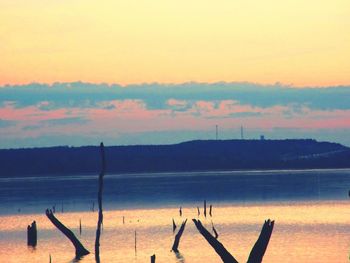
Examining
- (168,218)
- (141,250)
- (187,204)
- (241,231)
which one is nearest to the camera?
(141,250)

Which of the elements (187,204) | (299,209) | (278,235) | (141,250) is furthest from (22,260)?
(187,204)

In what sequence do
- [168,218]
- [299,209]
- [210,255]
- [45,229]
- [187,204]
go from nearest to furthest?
[210,255] < [45,229] < [168,218] < [299,209] < [187,204]

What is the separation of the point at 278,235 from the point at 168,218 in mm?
24672

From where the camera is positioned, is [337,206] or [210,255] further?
[337,206]

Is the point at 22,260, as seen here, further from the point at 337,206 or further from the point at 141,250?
the point at 337,206

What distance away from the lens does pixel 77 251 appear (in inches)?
2125

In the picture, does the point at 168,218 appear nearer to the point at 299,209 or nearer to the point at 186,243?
the point at 299,209

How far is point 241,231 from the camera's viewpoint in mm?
71625

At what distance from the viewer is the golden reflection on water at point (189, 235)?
176 ft

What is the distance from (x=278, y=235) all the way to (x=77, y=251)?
17.5 metres

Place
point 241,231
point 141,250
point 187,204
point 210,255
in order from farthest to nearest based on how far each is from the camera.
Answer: point 187,204 < point 241,231 < point 141,250 < point 210,255

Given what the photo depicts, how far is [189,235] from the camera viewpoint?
67500 millimetres

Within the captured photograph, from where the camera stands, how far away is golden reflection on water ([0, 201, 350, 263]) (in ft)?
176

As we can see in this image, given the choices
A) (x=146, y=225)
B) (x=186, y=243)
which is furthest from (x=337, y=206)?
(x=186, y=243)
